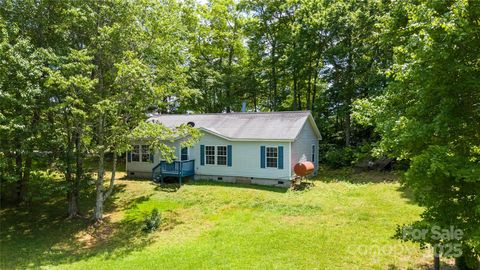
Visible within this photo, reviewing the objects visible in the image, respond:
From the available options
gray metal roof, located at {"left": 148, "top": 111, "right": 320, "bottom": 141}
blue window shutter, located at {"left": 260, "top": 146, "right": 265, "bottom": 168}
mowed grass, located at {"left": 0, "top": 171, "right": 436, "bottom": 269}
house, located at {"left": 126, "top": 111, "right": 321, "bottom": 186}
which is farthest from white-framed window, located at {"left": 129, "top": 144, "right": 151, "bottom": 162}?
blue window shutter, located at {"left": 260, "top": 146, "right": 265, "bottom": 168}

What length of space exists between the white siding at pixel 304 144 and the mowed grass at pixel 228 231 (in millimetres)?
1925

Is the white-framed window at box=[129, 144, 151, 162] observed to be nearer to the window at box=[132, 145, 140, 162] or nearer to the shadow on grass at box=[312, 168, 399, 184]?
the window at box=[132, 145, 140, 162]

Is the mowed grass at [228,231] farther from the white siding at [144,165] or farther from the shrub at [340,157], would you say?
the shrub at [340,157]

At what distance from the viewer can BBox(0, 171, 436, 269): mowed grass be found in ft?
28.7

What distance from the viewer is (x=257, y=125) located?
1855 cm

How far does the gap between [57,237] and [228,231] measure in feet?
22.3

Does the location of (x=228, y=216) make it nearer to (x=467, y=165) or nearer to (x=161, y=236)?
(x=161, y=236)

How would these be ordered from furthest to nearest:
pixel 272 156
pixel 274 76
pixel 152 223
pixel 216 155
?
pixel 274 76, pixel 216 155, pixel 272 156, pixel 152 223

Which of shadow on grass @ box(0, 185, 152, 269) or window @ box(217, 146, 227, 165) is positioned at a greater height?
window @ box(217, 146, 227, 165)

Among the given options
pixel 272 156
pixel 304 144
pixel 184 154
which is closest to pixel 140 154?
pixel 184 154

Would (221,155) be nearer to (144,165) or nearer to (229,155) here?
(229,155)

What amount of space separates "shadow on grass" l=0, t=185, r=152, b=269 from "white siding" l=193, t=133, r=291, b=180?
4809mm

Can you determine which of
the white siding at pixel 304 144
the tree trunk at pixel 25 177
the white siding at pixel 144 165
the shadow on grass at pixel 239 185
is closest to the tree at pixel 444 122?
the shadow on grass at pixel 239 185

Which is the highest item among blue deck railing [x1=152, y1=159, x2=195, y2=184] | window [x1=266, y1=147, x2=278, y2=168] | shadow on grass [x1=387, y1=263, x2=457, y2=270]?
window [x1=266, y1=147, x2=278, y2=168]
